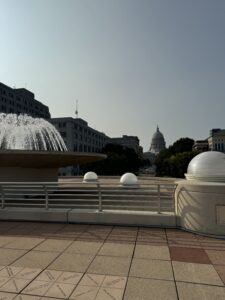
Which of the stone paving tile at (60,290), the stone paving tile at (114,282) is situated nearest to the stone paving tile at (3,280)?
the stone paving tile at (60,290)

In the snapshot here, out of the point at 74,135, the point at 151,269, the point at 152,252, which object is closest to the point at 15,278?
the point at 151,269

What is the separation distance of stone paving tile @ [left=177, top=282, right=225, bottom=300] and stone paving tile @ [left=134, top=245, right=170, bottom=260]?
130 cm

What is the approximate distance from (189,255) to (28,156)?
981cm

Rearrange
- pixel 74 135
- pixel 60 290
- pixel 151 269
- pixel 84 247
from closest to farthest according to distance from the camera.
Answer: pixel 60 290 < pixel 151 269 < pixel 84 247 < pixel 74 135

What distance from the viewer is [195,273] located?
17.0ft

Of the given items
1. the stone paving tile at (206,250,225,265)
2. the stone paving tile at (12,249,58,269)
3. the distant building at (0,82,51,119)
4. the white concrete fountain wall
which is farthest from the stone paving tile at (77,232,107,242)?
the distant building at (0,82,51,119)

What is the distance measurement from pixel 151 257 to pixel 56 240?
2702 mm

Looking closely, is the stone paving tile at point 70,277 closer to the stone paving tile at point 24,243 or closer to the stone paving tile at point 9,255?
the stone paving tile at point 9,255

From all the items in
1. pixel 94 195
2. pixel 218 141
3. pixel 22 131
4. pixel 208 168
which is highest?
pixel 218 141

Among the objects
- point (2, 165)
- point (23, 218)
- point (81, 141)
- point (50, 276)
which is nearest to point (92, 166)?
point (81, 141)

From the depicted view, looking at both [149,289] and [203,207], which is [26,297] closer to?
[149,289]

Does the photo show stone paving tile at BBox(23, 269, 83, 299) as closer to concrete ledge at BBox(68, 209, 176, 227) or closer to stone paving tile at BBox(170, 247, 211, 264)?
stone paving tile at BBox(170, 247, 211, 264)

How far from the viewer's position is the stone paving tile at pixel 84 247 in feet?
21.2

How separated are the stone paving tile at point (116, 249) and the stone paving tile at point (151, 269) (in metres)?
0.47
